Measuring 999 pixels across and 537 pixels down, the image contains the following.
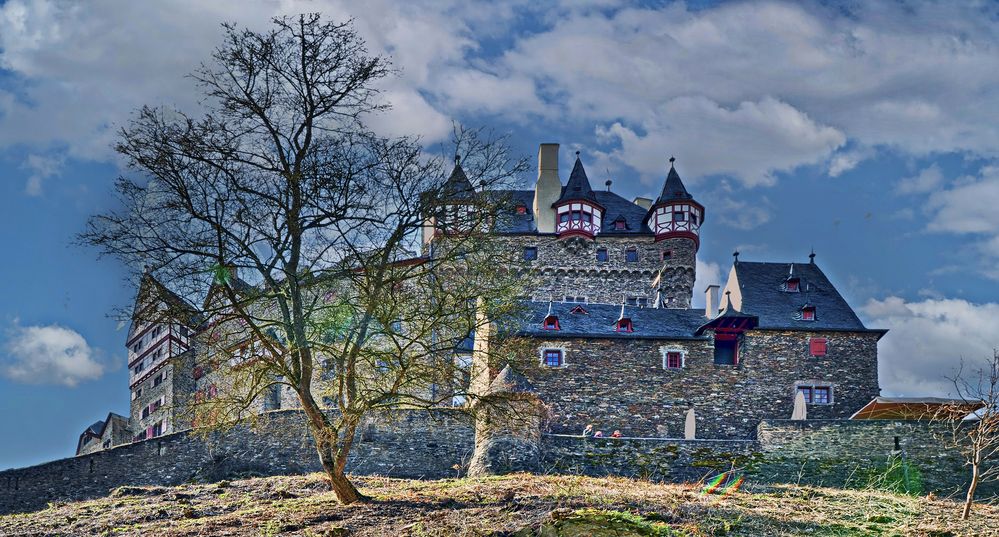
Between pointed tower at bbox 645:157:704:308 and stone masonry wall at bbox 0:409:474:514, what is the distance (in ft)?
82.7

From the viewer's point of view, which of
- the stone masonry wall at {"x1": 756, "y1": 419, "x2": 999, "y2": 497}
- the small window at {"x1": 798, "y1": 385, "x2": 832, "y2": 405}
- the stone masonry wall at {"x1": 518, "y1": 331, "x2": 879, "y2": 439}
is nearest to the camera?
the stone masonry wall at {"x1": 756, "y1": 419, "x2": 999, "y2": 497}

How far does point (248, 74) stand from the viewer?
21.6 m

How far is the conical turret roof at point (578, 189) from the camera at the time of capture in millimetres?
58688

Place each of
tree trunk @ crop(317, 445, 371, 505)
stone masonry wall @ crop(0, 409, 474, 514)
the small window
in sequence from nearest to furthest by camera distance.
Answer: tree trunk @ crop(317, 445, 371, 505), stone masonry wall @ crop(0, 409, 474, 514), the small window

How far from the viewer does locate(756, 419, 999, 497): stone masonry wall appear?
109 ft

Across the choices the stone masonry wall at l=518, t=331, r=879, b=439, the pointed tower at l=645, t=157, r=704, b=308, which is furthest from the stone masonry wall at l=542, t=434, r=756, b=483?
the pointed tower at l=645, t=157, r=704, b=308

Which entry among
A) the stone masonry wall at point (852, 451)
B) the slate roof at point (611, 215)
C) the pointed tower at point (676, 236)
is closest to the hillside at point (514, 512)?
the stone masonry wall at point (852, 451)

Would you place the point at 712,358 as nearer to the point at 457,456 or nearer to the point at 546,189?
the point at 457,456

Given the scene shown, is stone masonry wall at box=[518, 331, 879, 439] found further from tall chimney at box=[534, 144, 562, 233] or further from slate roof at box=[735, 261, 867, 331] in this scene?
tall chimney at box=[534, 144, 562, 233]

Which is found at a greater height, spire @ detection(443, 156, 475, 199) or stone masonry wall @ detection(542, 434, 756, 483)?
spire @ detection(443, 156, 475, 199)

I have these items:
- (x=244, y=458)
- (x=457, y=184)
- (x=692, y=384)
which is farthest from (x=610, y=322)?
(x=457, y=184)

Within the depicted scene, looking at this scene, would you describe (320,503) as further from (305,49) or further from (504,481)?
(305,49)

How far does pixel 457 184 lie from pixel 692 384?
21.0 metres

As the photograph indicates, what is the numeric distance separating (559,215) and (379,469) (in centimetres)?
2833
